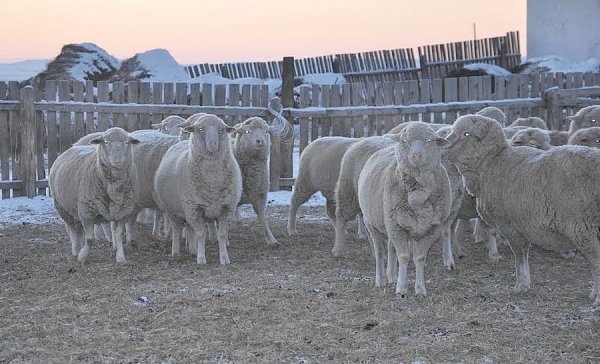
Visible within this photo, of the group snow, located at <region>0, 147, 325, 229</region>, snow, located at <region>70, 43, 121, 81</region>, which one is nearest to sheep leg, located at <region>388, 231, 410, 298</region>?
snow, located at <region>0, 147, 325, 229</region>

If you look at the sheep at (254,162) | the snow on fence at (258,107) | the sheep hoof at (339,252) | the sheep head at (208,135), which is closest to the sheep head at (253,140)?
the sheep at (254,162)

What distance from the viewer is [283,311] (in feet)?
21.5

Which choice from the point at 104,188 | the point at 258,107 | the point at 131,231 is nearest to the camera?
the point at 104,188

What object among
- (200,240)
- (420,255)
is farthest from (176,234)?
(420,255)

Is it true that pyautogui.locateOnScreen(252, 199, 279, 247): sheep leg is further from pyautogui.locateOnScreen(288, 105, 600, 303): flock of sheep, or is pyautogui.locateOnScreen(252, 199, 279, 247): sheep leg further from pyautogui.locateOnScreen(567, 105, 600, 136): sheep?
pyautogui.locateOnScreen(567, 105, 600, 136): sheep

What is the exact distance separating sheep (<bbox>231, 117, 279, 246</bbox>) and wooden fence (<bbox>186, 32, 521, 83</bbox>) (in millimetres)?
14629

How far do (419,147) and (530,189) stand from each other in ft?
3.20

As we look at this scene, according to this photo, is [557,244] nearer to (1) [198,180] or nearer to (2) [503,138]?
(2) [503,138]

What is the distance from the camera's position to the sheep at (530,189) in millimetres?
6340

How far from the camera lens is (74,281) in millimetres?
7859

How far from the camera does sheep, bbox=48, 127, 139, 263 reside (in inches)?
345

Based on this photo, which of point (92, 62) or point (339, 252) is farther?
point (92, 62)

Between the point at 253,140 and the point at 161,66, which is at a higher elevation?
Answer: the point at 161,66

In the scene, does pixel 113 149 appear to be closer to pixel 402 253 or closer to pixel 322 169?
pixel 322 169
